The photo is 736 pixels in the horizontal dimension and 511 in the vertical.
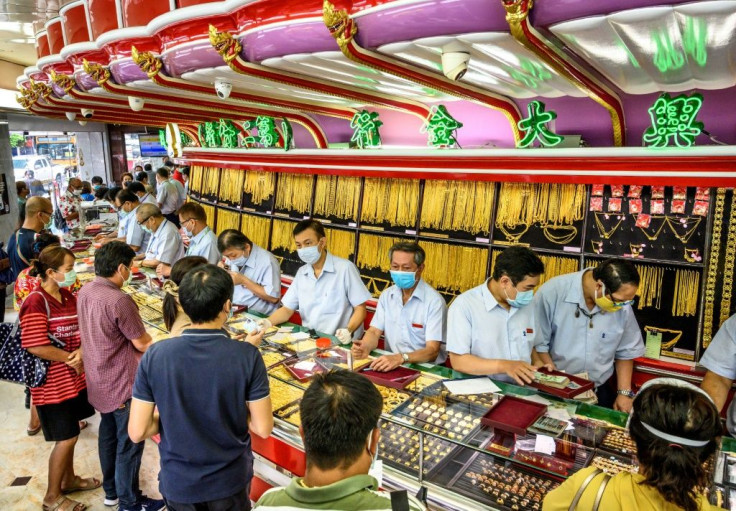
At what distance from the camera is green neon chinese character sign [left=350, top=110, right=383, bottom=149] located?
5445 mm

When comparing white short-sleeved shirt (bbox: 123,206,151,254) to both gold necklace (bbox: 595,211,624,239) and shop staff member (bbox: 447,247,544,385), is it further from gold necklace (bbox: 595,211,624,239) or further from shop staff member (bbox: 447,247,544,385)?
gold necklace (bbox: 595,211,624,239)

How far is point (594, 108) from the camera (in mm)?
4160

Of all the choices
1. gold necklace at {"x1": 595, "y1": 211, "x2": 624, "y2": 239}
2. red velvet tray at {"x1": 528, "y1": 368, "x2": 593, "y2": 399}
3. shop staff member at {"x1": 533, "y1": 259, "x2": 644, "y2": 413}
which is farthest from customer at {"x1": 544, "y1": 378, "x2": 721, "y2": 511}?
gold necklace at {"x1": 595, "y1": 211, "x2": 624, "y2": 239}

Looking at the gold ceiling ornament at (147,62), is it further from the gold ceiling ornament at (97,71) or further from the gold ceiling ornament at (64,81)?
the gold ceiling ornament at (64,81)

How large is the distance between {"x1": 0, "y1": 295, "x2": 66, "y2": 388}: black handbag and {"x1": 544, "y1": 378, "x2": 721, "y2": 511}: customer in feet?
10.3

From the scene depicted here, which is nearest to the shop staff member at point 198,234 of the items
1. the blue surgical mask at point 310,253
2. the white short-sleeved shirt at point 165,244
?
the white short-sleeved shirt at point 165,244

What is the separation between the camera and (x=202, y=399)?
1932mm

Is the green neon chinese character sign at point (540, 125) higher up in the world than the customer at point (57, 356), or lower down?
higher up

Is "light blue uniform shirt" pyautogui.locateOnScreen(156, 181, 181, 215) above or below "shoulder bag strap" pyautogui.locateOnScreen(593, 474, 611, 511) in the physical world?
above

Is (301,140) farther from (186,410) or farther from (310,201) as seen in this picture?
(186,410)

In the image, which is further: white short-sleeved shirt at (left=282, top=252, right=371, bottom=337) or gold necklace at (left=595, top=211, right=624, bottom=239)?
gold necklace at (left=595, top=211, right=624, bottom=239)

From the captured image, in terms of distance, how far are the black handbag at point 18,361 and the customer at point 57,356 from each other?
1.3 inches

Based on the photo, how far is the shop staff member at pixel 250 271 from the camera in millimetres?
4098

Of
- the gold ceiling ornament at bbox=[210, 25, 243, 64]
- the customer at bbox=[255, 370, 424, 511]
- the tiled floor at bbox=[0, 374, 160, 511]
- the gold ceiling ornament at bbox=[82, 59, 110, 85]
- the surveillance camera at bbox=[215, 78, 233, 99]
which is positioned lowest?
the tiled floor at bbox=[0, 374, 160, 511]
